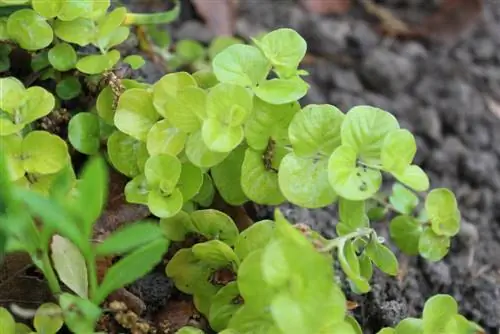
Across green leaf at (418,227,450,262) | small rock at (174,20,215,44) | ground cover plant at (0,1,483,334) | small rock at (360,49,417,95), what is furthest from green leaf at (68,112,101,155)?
small rock at (360,49,417,95)

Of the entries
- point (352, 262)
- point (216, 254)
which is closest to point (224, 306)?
point (216, 254)

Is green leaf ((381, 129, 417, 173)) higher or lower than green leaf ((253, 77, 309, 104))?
lower

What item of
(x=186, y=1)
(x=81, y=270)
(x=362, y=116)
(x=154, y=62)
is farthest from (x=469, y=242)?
(x=186, y=1)

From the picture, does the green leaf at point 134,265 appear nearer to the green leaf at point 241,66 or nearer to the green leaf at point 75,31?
the green leaf at point 241,66

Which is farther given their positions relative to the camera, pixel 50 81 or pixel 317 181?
pixel 50 81

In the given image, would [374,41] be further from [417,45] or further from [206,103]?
[206,103]

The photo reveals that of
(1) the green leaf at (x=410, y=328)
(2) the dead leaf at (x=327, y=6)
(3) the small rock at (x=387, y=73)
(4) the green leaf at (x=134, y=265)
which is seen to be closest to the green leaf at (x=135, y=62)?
(4) the green leaf at (x=134, y=265)

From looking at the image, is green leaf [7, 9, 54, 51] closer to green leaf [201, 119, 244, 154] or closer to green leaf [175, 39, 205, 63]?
green leaf [201, 119, 244, 154]

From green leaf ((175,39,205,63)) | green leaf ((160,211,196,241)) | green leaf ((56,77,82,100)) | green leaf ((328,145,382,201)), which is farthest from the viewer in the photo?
green leaf ((175,39,205,63))
